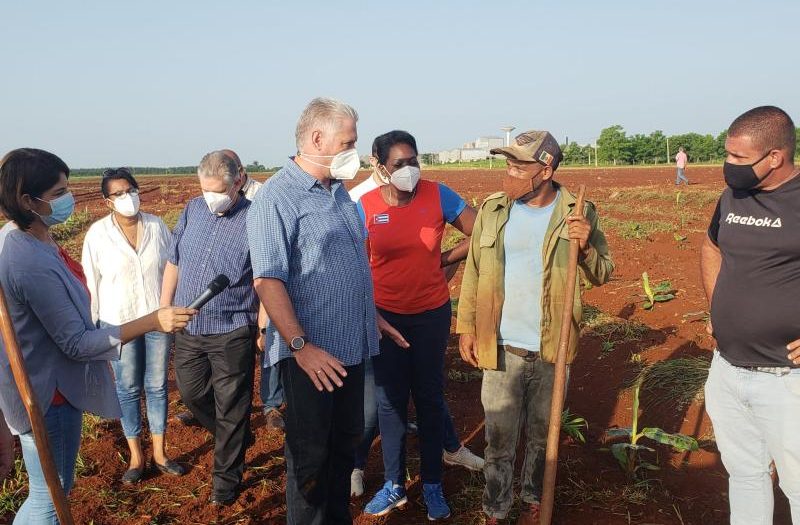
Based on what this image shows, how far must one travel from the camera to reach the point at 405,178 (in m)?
3.42

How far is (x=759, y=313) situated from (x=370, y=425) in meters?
2.26

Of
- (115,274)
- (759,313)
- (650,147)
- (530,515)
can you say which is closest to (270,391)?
(115,274)

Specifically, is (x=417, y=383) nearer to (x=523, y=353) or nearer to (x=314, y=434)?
(x=523, y=353)

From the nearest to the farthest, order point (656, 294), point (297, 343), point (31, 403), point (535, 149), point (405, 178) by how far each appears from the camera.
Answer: point (31, 403) → point (297, 343) → point (535, 149) → point (405, 178) → point (656, 294)

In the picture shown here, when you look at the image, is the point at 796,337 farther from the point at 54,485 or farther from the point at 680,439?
the point at 54,485

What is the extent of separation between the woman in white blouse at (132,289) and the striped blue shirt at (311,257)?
1707 mm

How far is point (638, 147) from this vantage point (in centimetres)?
7169

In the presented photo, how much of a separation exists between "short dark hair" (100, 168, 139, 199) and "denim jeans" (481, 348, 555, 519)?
102 inches

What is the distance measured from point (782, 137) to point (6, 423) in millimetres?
3342

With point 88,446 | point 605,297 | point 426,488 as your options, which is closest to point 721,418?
point 426,488

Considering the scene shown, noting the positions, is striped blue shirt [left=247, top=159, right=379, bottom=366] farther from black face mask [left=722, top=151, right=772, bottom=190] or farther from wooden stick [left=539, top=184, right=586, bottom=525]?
black face mask [left=722, top=151, right=772, bottom=190]

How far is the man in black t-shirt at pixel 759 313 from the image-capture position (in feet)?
8.30

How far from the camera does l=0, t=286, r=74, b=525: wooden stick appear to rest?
2.05 metres

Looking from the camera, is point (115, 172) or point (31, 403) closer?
point (31, 403)
